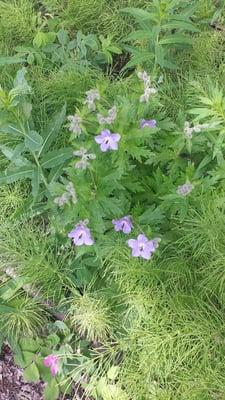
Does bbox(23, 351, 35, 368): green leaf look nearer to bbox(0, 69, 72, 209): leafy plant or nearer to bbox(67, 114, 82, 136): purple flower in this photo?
bbox(0, 69, 72, 209): leafy plant

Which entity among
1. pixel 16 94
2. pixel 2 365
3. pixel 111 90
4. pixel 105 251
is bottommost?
pixel 2 365

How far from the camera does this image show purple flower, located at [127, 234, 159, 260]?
1647mm

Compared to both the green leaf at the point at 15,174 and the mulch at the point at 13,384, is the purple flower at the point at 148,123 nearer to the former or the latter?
the green leaf at the point at 15,174

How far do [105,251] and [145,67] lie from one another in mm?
739

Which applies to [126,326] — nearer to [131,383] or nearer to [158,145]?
[131,383]

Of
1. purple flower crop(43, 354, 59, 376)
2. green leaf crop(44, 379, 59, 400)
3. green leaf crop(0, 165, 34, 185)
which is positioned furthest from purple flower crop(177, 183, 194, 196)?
green leaf crop(44, 379, 59, 400)

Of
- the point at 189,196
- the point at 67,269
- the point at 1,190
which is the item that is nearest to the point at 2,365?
the point at 67,269

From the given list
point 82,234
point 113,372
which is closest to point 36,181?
point 82,234

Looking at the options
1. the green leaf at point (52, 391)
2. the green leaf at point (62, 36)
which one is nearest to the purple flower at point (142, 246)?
the green leaf at point (52, 391)

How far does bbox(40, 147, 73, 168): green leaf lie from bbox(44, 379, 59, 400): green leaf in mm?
784

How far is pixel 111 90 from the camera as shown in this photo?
6.67ft

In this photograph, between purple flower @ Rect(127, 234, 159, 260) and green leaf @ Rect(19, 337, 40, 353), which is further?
green leaf @ Rect(19, 337, 40, 353)

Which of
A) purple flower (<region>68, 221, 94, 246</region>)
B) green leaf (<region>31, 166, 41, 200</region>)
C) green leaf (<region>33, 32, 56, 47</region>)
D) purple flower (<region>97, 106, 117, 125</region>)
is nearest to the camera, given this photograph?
purple flower (<region>97, 106, 117, 125</region>)

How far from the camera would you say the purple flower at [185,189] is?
1636 millimetres
